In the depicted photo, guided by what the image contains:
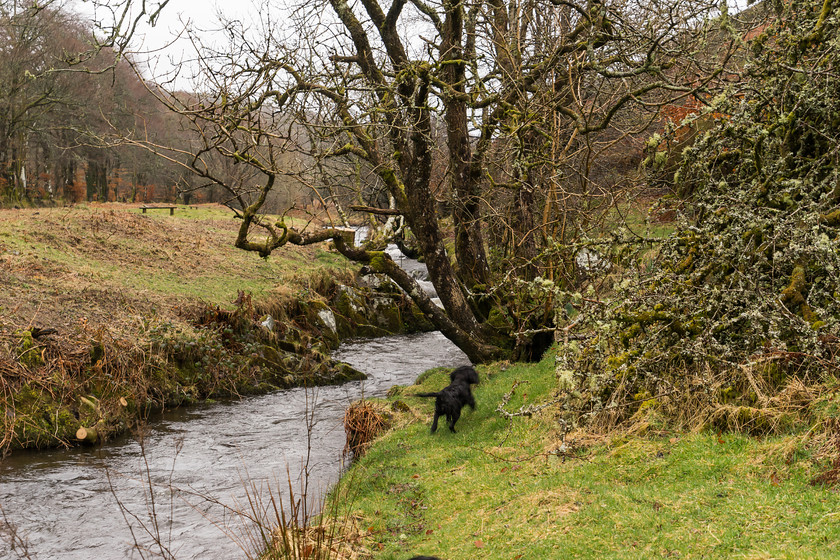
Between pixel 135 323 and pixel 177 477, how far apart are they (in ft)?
16.2

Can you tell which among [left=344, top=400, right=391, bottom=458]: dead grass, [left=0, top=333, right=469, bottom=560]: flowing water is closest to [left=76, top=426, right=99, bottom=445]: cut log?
[left=0, top=333, right=469, bottom=560]: flowing water

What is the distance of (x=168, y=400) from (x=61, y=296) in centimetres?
354

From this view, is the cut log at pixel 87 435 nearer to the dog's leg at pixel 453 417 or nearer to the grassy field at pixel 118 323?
the grassy field at pixel 118 323

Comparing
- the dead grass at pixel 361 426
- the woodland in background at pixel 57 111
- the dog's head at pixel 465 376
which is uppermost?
the woodland in background at pixel 57 111

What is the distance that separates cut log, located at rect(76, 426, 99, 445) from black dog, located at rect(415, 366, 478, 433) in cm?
532

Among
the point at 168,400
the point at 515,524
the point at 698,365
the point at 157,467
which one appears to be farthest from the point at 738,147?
the point at 168,400

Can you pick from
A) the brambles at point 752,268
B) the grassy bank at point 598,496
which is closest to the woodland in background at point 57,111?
the grassy bank at point 598,496

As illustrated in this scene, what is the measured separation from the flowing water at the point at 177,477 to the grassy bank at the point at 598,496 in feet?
4.10

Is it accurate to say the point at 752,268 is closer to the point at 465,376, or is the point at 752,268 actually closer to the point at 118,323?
the point at 465,376

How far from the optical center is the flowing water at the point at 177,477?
6703 millimetres

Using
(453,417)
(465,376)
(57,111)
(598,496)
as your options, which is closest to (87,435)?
(453,417)

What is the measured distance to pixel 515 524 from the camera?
561 cm

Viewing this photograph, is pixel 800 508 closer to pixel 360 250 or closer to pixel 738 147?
pixel 738 147

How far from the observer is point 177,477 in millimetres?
8594
